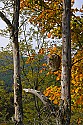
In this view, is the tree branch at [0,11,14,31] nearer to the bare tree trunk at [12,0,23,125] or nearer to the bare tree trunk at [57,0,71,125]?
the bare tree trunk at [12,0,23,125]

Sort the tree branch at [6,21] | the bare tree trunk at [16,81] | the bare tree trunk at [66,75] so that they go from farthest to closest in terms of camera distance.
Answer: the tree branch at [6,21] → the bare tree trunk at [16,81] → the bare tree trunk at [66,75]

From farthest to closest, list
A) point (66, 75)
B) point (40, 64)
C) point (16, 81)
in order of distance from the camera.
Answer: point (40, 64) < point (16, 81) < point (66, 75)

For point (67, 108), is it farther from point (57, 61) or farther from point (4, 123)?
point (4, 123)

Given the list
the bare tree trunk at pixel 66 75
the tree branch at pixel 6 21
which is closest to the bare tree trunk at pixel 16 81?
the tree branch at pixel 6 21

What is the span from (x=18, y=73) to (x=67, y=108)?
2.68 meters

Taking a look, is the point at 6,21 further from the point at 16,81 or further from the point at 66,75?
the point at 66,75

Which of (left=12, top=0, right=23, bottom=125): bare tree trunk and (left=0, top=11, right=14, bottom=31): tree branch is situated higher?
(left=0, top=11, right=14, bottom=31): tree branch

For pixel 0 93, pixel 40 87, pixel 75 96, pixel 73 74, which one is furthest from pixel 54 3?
pixel 0 93

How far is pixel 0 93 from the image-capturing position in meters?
26.8

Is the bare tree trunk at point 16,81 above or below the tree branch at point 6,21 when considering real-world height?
below

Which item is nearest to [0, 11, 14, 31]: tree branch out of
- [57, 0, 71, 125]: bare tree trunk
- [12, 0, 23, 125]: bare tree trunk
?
[12, 0, 23, 125]: bare tree trunk

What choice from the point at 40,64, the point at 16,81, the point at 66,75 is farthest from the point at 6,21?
the point at 40,64

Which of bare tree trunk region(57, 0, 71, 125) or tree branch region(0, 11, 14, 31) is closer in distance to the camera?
bare tree trunk region(57, 0, 71, 125)

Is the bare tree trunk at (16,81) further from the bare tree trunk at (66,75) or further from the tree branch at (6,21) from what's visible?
the bare tree trunk at (66,75)
